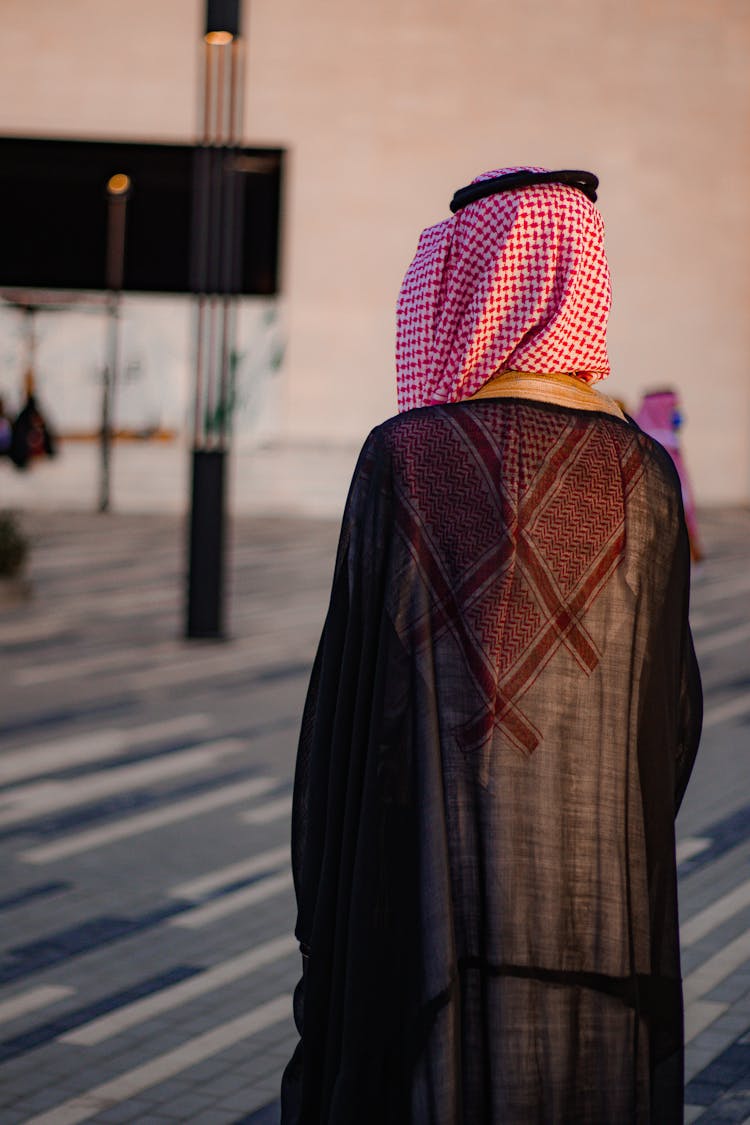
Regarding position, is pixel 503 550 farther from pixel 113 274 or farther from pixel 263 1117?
pixel 113 274

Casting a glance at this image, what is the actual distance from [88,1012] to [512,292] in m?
2.84

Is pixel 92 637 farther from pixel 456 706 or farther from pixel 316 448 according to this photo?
pixel 316 448

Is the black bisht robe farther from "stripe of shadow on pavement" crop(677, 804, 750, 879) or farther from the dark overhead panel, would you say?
the dark overhead panel

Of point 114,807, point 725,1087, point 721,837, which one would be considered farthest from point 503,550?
point 114,807

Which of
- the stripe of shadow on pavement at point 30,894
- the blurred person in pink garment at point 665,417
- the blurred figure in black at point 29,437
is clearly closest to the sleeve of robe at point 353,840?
the stripe of shadow on pavement at point 30,894

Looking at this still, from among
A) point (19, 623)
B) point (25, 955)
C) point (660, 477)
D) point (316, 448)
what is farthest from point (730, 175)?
point (660, 477)

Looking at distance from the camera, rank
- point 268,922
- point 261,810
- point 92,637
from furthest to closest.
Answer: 1. point 92,637
2. point 261,810
3. point 268,922

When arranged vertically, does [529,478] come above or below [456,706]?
above

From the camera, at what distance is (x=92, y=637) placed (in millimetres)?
12328

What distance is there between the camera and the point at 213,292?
466 inches

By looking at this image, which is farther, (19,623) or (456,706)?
(19,623)

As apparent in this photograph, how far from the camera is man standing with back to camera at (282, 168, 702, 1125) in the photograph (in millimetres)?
2373

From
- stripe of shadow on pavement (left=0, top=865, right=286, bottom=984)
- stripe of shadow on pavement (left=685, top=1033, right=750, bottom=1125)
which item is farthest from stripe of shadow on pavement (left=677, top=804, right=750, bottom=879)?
stripe of shadow on pavement (left=685, top=1033, right=750, bottom=1125)

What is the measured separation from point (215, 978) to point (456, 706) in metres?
2.79
